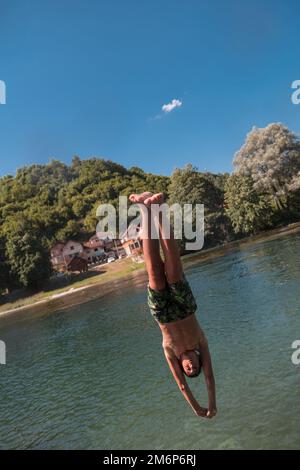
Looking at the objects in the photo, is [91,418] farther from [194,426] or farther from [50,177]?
[50,177]

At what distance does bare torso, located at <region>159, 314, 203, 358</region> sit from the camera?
6.72 m

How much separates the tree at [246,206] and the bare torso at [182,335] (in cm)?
6161

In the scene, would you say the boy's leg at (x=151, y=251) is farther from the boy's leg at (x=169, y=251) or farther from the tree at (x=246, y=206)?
the tree at (x=246, y=206)

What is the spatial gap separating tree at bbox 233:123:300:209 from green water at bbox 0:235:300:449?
40.2 m

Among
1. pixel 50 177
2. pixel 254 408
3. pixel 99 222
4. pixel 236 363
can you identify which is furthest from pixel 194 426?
pixel 50 177

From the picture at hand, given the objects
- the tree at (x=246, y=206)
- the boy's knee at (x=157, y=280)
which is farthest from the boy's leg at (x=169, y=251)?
the tree at (x=246, y=206)

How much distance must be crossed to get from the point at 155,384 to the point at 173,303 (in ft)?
29.3

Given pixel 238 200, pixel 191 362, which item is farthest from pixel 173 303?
pixel 238 200

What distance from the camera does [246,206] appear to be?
220ft

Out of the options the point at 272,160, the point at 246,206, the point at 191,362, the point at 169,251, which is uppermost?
→ the point at 272,160

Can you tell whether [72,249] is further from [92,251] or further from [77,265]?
[77,265]
